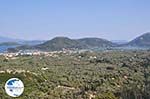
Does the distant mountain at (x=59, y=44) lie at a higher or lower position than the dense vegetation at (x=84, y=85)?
higher

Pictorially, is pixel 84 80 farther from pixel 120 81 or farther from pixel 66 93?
pixel 66 93

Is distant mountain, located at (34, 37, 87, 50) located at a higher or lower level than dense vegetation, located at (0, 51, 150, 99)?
higher

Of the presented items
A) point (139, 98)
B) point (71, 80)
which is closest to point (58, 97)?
point (139, 98)

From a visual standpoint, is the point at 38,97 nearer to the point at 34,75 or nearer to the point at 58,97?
the point at 58,97

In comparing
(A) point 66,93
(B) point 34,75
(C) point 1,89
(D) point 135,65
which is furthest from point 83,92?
(D) point 135,65

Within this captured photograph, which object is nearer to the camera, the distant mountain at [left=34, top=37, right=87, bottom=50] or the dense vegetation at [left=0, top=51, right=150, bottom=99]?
the dense vegetation at [left=0, top=51, right=150, bottom=99]

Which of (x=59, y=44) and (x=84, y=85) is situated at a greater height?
(x=59, y=44)

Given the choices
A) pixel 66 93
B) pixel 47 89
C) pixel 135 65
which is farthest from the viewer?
pixel 135 65

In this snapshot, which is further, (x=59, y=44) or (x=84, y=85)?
(x=59, y=44)

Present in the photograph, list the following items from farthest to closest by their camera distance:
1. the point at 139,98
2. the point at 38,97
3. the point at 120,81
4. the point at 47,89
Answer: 1. the point at 120,81
2. the point at 47,89
3. the point at 38,97
4. the point at 139,98

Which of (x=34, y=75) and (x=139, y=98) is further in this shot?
(x=34, y=75)

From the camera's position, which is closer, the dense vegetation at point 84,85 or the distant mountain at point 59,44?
the dense vegetation at point 84,85
